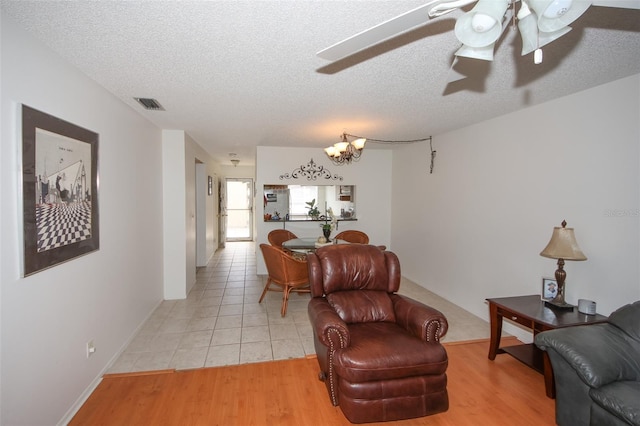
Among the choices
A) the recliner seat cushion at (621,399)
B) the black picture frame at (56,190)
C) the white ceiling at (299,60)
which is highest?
the white ceiling at (299,60)

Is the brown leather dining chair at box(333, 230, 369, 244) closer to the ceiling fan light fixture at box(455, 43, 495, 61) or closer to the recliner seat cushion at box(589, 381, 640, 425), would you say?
the recliner seat cushion at box(589, 381, 640, 425)

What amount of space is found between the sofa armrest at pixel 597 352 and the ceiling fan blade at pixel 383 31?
198 cm

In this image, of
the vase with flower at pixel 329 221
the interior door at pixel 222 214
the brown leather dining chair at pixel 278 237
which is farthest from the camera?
the interior door at pixel 222 214

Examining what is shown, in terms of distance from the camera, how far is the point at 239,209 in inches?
385

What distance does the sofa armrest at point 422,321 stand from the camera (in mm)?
2061

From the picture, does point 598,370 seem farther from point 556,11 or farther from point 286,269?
point 286,269

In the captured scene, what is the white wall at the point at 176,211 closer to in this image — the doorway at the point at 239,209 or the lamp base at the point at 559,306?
the lamp base at the point at 559,306

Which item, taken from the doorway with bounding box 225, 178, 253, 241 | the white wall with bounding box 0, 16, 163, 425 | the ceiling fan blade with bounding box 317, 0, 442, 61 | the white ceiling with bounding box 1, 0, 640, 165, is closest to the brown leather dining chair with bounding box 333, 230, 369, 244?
the white ceiling with bounding box 1, 0, 640, 165

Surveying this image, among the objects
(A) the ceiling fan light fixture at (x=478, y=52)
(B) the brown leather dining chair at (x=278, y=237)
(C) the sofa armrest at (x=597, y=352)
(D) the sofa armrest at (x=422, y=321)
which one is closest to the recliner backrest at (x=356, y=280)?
(D) the sofa armrest at (x=422, y=321)

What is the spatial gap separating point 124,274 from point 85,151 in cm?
130

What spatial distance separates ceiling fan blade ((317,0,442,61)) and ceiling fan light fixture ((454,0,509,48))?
127mm

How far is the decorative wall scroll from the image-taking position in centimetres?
548

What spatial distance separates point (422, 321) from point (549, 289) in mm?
1364

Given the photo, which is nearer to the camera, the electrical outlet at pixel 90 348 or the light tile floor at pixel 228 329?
the electrical outlet at pixel 90 348
